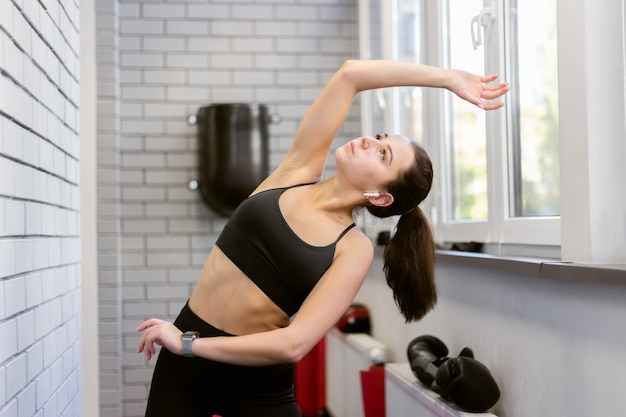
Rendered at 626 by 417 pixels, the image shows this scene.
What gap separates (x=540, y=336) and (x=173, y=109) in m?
3.30

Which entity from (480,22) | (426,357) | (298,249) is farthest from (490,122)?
(298,249)

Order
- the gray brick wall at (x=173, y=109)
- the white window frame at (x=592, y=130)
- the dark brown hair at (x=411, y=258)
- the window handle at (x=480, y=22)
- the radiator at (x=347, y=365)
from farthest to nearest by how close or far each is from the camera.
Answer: the gray brick wall at (x=173, y=109)
the radiator at (x=347, y=365)
the window handle at (x=480, y=22)
the dark brown hair at (x=411, y=258)
the white window frame at (x=592, y=130)

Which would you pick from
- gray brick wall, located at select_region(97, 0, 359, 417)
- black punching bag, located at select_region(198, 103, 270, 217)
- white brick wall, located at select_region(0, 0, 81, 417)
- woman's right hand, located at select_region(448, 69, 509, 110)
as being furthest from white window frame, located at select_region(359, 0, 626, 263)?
gray brick wall, located at select_region(97, 0, 359, 417)

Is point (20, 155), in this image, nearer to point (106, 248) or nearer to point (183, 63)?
point (106, 248)

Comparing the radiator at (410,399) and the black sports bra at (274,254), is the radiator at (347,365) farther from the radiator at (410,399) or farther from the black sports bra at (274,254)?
the black sports bra at (274,254)

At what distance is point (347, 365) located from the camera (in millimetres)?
4371

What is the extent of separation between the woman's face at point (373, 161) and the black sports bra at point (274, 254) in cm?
15

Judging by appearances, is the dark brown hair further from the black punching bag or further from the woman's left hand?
the black punching bag

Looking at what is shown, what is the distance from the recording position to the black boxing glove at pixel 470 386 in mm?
2461

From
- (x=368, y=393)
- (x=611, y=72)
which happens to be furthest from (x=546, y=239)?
(x=368, y=393)

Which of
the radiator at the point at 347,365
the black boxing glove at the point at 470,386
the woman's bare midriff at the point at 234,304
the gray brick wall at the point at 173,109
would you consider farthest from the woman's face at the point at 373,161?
the gray brick wall at the point at 173,109

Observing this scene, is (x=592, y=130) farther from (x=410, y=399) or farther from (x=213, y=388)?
(x=410, y=399)

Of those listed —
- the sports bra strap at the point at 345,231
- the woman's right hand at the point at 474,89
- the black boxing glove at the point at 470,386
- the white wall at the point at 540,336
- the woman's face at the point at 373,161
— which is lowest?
the black boxing glove at the point at 470,386

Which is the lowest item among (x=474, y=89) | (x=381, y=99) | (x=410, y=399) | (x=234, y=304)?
(x=410, y=399)
